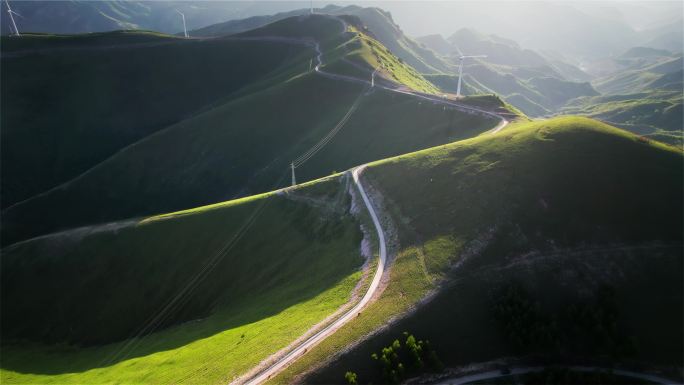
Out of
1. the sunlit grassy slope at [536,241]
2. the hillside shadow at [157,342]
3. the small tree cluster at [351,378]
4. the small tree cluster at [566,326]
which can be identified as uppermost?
the sunlit grassy slope at [536,241]

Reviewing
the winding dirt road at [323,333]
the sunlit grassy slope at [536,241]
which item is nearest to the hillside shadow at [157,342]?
the winding dirt road at [323,333]

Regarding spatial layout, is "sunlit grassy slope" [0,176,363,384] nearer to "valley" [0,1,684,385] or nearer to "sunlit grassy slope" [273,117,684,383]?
"valley" [0,1,684,385]

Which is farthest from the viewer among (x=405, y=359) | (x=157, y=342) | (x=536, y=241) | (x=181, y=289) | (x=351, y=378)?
(x=181, y=289)

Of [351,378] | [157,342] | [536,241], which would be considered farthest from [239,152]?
[351,378]

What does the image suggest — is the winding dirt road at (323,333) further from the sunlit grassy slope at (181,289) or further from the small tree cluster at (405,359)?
the small tree cluster at (405,359)

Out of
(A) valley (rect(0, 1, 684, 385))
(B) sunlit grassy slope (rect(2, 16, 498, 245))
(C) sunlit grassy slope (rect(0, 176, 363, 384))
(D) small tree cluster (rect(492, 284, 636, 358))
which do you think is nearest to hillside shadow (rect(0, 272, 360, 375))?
(C) sunlit grassy slope (rect(0, 176, 363, 384))

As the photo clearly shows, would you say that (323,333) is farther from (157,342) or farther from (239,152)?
(239,152)

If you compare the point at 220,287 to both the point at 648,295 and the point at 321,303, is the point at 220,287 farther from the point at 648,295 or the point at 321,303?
the point at 648,295
